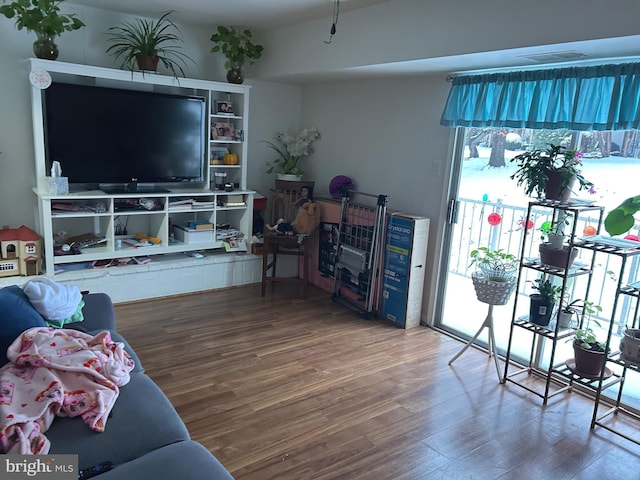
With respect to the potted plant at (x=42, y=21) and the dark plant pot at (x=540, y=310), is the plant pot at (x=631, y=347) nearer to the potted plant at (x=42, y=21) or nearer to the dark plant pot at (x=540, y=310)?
the dark plant pot at (x=540, y=310)

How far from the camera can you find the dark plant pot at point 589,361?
266 cm

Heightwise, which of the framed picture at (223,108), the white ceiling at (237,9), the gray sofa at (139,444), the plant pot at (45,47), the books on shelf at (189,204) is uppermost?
the white ceiling at (237,9)

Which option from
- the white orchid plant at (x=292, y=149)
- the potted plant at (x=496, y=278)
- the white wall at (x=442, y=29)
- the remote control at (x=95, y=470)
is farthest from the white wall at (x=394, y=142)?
the remote control at (x=95, y=470)

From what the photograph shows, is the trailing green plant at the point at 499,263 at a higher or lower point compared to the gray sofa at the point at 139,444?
higher

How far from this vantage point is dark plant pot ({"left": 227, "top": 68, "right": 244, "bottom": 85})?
14.7ft

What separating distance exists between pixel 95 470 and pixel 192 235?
298cm

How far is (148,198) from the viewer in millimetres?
4180

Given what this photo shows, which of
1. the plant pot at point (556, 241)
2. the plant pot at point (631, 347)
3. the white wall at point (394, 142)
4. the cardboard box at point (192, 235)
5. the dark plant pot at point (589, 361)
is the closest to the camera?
the plant pot at point (631, 347)

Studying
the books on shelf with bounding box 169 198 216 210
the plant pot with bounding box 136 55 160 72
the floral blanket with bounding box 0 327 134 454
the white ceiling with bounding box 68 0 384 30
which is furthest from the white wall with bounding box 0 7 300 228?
the floral blanket with bounding box 0 327 134 454

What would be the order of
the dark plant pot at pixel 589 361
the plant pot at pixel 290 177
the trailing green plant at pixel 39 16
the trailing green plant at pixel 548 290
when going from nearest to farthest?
the dark plant pot at pixel 589 361, the trailing green plant at pixel 548 290, the trailing green plant at pixel 39 16, the plant pot at pixel 290 177

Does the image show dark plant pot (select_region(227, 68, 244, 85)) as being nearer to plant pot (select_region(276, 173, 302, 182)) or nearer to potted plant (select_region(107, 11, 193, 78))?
potted plant (select_region(107, 11, 193, 78))

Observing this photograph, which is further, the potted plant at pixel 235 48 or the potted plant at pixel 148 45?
the potted plant at pixel 235 48

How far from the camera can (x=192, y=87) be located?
423 centimetres

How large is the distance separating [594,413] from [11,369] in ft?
9.47
